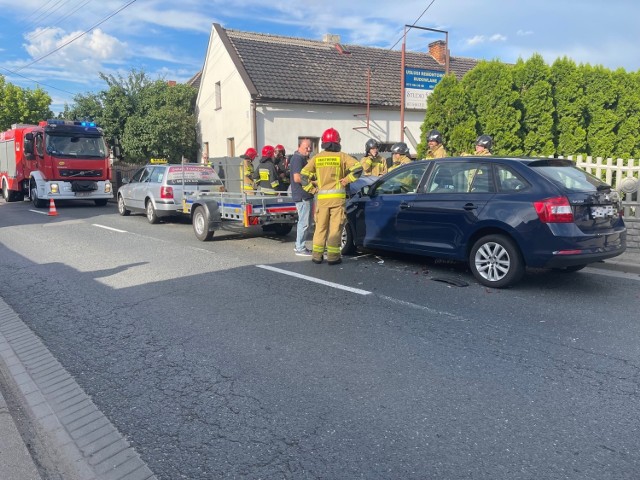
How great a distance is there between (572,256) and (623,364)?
2.00m

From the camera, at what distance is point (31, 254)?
9.38m

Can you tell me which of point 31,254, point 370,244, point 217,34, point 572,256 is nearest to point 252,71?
point 217,34

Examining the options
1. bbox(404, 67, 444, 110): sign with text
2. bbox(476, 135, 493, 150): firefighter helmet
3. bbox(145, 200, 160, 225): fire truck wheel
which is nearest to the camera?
bbox(476, 135, 493, 150): firefighter helmet

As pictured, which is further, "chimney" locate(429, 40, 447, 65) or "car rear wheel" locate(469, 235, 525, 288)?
"chimney" locate(429, 40, 447, 65)

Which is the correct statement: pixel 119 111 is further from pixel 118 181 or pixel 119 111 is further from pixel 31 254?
pixel 31 254

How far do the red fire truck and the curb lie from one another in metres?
15.3

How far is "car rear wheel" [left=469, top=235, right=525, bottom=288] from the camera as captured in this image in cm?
616

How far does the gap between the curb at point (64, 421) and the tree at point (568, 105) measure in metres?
12.4

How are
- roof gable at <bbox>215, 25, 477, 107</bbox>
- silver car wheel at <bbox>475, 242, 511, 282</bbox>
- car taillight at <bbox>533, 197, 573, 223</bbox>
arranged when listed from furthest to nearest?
roof gable at <bbox>215, 25, 477, 107</bbox>, silver car wheel at <bbox>475, 242, 511, 282</bbox>, car taillight at <bbox>533, 197, 573, 223</bbox>

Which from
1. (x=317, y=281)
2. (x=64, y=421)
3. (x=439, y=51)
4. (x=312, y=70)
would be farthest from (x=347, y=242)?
(x=439, y=51)

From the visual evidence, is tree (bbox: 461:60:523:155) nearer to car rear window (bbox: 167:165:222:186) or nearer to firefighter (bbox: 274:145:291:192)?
firefighter (bbox: 274:145:291:192)

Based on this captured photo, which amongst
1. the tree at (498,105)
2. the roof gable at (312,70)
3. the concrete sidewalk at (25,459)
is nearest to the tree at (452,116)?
the tree at (498,105)

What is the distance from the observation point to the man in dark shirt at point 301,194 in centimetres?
838

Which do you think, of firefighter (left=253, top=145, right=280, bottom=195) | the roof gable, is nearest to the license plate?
firefighter (left=253, top=145, right=280, bottom=195)
